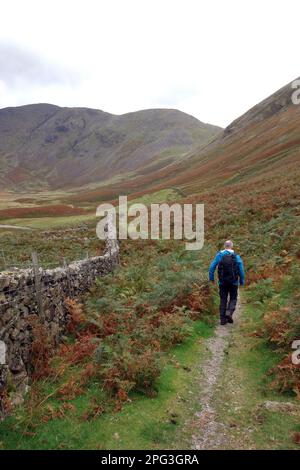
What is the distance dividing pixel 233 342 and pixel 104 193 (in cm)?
9202

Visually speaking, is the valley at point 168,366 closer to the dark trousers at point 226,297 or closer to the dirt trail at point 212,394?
the dirt trail at point 212,394

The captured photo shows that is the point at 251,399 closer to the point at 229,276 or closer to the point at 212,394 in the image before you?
the point at 212,394

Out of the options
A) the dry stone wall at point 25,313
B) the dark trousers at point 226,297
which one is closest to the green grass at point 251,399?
the dark trousers at point 226,297

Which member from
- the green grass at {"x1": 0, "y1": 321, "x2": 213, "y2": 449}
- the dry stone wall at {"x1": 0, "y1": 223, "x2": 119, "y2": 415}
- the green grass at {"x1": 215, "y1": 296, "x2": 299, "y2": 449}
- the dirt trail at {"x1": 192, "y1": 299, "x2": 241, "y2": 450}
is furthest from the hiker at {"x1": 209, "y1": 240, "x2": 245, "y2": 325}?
the dry stone wall at {"x1": 0, "y1": 223, "x2": 119, "y2": 415}

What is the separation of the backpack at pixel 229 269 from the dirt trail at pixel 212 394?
1541mm

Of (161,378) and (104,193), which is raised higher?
(104,193)

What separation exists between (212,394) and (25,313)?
4679 millimetres

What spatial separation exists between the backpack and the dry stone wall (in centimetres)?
499

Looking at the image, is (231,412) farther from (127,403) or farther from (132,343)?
(132,343)

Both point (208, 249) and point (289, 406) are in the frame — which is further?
point (208, 249)

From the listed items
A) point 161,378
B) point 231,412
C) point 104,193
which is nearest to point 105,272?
point 161,378
